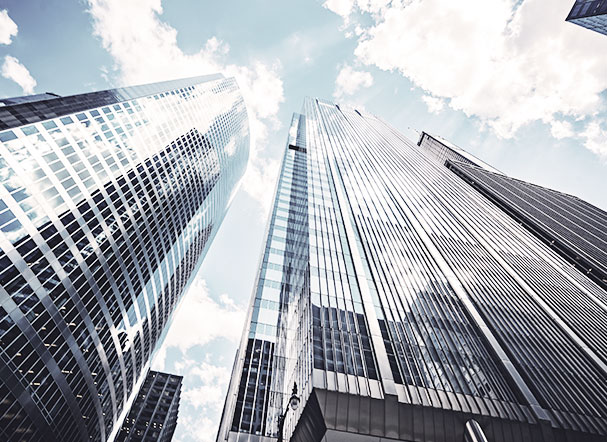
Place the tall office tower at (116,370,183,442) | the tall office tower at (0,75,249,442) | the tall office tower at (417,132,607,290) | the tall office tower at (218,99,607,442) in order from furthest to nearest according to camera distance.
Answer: the tall office tower at (116,370,183,442)
the tall office tower at (417,132,607,290)
the tall office tower at (0,75,249,442)
the tall office tower at (218,99,607,442)

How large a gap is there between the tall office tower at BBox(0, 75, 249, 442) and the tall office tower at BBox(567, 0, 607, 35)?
258 feet

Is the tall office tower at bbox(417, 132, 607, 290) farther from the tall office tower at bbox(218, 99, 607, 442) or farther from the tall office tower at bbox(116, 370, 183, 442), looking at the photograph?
the tall office tower at bbox(116, 370, 183, 442)

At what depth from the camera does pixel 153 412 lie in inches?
4734

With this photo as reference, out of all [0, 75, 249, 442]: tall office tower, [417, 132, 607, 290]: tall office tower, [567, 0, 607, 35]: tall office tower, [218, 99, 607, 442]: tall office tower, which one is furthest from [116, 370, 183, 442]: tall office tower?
[567, 0, 607, 35]: tall office tower

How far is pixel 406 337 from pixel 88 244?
51.4m

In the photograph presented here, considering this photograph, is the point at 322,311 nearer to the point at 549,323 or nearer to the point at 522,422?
the point at 522,422

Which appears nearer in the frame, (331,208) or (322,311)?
(322,311)

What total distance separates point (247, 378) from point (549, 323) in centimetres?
3705

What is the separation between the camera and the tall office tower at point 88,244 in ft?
128

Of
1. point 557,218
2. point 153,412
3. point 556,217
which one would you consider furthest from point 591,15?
point 153,412

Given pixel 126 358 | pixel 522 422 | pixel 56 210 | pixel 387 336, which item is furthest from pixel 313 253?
pixel 126 358

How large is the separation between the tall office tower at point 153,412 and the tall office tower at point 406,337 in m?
112

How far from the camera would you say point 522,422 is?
60.9 ft

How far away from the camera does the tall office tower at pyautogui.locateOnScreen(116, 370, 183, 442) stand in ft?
367
